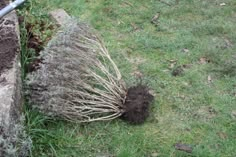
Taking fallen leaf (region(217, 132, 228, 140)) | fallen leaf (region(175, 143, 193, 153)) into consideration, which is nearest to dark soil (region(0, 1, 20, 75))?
fallen leaf (region(175, 143, 193, 153))

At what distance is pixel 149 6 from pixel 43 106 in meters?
2.49

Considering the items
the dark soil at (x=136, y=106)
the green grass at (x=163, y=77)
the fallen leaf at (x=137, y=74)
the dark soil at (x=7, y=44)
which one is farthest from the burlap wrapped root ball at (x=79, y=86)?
the fallen leaf at (x=137, y=74)

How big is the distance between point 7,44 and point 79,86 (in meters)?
0.71

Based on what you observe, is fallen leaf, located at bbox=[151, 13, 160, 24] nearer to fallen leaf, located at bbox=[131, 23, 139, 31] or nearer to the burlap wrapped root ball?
fallen leaf, located at bbox=[131, 23, 139, 31]

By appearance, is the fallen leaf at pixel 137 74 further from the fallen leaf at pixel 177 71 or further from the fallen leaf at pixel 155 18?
the fallen leaf at pixel 155 18

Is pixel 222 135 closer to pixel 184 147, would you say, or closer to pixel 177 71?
pixel 184 147

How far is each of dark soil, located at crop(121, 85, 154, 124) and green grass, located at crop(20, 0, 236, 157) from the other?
0.06 meters

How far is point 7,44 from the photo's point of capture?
3.31 m

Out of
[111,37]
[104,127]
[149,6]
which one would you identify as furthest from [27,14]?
[104,127]

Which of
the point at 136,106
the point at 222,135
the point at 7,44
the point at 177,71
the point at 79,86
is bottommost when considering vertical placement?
the point at 222,135

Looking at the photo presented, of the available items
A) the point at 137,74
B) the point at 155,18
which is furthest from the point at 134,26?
the point at 137,74

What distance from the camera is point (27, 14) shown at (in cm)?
448

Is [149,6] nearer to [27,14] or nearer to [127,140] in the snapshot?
[27,14]

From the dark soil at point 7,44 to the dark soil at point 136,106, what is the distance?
101 cm
